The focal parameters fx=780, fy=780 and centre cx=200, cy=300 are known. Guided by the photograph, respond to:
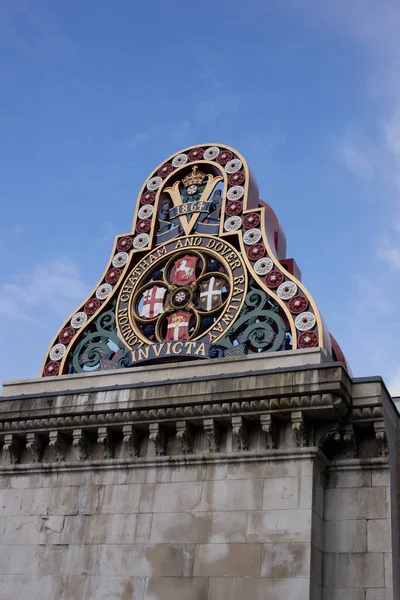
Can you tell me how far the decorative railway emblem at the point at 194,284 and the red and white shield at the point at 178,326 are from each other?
28mm

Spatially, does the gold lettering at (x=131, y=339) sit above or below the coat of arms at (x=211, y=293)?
below

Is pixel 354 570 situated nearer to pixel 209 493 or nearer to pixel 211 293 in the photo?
pixel 209 493

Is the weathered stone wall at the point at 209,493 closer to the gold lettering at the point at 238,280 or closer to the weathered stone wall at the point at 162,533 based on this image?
the weathered stone wall at the point at 162,533

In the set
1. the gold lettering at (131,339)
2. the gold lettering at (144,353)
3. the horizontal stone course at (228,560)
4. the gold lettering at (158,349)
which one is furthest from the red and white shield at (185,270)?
the horizontal stone course at (228,560)

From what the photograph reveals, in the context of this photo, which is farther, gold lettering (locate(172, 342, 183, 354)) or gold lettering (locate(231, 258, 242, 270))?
gold lettering (locate(231, 258, 242, 270))

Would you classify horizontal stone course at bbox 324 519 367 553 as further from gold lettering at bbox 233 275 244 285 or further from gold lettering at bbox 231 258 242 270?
gold lettering at bbox 231 258 242 270

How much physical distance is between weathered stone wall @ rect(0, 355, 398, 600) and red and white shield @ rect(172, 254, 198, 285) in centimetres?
305

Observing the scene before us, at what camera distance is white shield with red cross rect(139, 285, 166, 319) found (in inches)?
772

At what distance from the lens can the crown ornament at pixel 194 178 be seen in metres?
21.5

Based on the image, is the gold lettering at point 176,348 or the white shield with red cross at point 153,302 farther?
the white shield with red cross at point 153,302

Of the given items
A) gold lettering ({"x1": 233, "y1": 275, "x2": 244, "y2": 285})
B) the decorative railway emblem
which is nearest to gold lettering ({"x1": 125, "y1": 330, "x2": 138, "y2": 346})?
the decorative railway emblem

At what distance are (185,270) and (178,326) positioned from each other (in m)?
1.63

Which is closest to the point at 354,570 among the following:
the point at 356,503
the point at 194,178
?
the point at 356,503

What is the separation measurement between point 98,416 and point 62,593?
147 inches
